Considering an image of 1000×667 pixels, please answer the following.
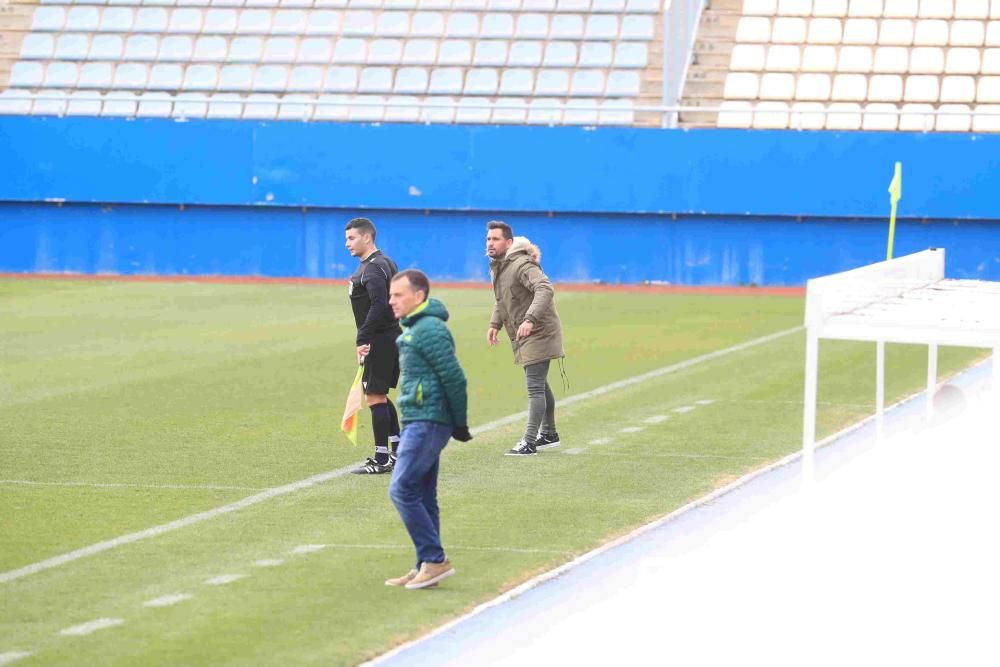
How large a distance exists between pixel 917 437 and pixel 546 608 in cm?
484

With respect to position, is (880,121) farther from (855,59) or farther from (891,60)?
(855,59)

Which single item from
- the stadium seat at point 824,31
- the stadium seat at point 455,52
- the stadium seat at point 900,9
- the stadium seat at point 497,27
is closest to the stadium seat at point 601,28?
the stadium seat at point 497,27

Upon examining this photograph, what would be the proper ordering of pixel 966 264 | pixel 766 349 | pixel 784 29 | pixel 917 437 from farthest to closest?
pixel 784 29
pixel 966 264
pixel 766 349
pixel 917 437

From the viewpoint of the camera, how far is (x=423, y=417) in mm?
9133

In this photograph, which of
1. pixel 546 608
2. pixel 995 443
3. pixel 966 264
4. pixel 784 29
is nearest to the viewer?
pixel 546 608

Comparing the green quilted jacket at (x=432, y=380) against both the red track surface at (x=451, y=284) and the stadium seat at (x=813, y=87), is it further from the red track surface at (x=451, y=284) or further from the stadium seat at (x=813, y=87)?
the stadium seat at (x=813, y=87)

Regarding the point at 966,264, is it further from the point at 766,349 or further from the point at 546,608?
the point at 546,608

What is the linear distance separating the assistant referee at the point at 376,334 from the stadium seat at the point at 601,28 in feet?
87.7

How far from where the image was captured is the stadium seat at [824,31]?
37.6 metres

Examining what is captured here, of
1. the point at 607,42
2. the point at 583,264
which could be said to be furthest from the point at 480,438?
the point at 607,42

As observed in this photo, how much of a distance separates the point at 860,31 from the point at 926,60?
5.20 feet

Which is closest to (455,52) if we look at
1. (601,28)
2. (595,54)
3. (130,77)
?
(595,54)

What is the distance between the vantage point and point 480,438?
15.0 m

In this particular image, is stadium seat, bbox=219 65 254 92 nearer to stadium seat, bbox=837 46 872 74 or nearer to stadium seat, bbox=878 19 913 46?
stadium seat, bbox=837 46 872 74
